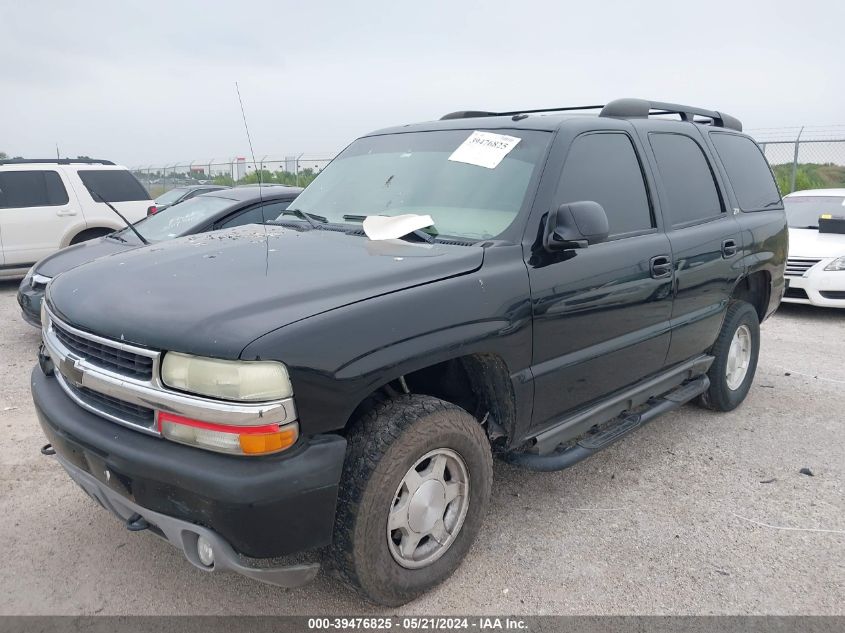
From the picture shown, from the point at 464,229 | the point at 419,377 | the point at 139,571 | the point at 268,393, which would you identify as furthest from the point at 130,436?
the point at 464,229

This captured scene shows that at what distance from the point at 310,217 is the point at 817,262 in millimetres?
6625

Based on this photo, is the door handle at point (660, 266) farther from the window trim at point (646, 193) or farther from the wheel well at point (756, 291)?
A: the wheel well at point (756, 291)

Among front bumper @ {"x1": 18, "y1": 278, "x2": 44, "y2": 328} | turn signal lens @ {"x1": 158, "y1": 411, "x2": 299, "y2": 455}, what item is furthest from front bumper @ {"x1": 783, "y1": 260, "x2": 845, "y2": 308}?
front bumper @ {"x1": 18, "y1": 278, "x2": 44, "y2": 328}

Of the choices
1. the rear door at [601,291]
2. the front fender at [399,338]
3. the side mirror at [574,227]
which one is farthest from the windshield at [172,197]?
the front fender at [399,338]

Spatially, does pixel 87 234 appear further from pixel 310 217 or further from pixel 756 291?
pixel 756 291

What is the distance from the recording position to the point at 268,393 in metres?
A: 2.10

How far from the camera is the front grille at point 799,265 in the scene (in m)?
7.90

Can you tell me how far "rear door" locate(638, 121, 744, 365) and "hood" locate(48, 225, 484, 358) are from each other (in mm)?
1585

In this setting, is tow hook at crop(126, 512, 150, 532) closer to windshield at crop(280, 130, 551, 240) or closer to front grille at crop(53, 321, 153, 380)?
front grille at crop(53, 321, 153, 380)

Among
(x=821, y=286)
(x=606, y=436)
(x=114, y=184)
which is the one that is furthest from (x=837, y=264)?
(x=114, y=184)

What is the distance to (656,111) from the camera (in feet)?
14.7

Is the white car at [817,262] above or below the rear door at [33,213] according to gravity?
below

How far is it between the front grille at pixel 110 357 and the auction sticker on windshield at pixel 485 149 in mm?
1799

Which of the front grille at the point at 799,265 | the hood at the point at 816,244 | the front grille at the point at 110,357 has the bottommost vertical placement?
the front grille at the point at 799,265
